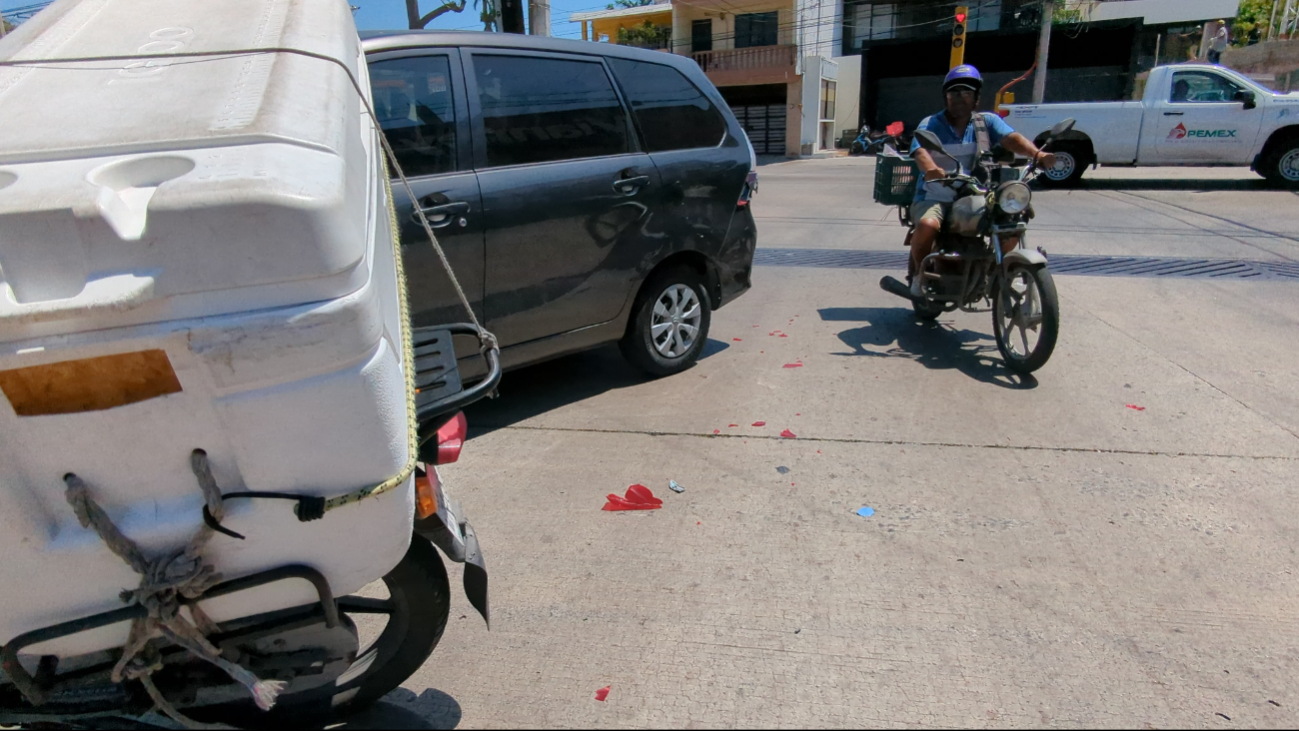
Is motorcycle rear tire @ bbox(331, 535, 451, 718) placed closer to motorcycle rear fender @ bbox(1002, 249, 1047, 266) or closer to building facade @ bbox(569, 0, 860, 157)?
motorcycle rear fender @ bbox(1002, 249, 1047, 266)

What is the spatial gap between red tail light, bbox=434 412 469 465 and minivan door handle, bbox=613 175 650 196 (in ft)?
7.73

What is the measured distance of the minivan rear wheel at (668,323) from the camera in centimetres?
484

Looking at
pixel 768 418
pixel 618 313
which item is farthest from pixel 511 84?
pixel 768 418

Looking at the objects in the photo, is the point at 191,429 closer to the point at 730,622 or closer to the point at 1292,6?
the point at 730,622

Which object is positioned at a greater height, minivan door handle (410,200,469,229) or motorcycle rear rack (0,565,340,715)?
minivan door handle (410,200,469,229)

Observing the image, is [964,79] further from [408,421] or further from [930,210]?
[408,421]

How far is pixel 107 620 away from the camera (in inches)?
63.6

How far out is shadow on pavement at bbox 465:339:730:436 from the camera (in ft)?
15.1

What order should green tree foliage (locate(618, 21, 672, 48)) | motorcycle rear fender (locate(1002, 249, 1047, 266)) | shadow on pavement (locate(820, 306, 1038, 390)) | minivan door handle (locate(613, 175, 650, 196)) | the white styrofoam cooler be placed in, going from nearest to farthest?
1. the white styrofoam cooler
2. minivan door handle (locate(613, 175, 650, 196))
3. motorcycle rear fender (locate(1002, 249, 1047, 266))
4. shadow on pavement (locate(820, 306, 1038, 390))
5. green tree foliage (locate(618, 21, 672, 48))

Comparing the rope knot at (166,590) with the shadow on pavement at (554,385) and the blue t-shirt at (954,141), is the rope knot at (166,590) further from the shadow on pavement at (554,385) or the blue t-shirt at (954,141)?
the blue t-shirt at (954,141)

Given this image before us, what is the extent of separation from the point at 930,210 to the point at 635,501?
129 inches

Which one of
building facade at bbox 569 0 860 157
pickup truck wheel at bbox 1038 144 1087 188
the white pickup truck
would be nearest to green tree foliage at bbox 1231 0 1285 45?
building facade at bbox 569 0 860 157

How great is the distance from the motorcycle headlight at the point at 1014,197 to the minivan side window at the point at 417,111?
3362 millimetres

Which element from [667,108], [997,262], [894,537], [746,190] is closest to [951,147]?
[997,262]
